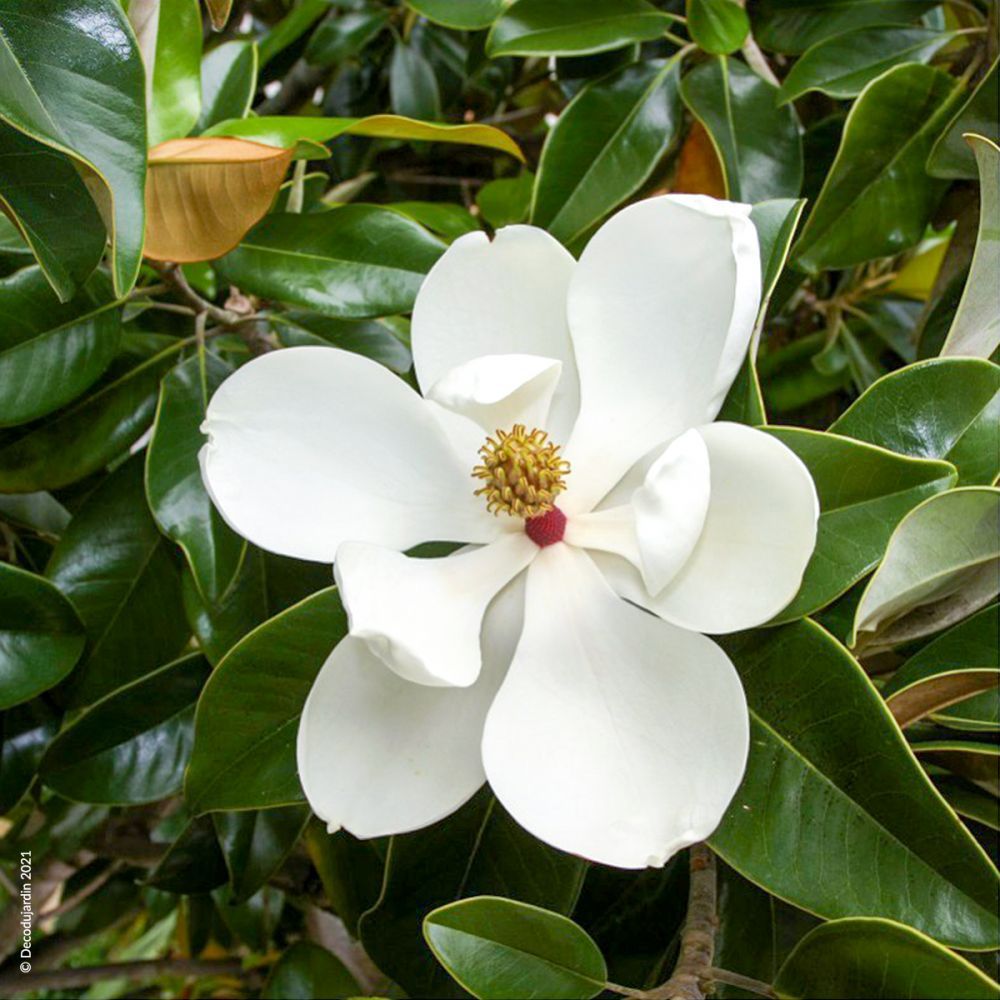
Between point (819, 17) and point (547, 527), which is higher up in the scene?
point (819, 17)

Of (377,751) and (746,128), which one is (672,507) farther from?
(746,128)

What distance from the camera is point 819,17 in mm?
893

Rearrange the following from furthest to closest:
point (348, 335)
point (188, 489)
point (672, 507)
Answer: point (348, 335) < point (188, 489) < point (672, 507)

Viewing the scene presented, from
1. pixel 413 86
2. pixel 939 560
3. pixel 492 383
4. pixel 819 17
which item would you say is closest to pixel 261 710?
pixel 492 383

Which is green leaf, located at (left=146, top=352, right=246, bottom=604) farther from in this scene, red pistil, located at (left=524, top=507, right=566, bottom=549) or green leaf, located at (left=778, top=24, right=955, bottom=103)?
green leaf, located at (left=778, top=24, right=955, bottom=103)

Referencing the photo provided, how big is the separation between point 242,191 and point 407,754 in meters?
0.31

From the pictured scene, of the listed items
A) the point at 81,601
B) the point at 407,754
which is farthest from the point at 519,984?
the point at 81,601

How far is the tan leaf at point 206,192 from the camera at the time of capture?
1.92 feet

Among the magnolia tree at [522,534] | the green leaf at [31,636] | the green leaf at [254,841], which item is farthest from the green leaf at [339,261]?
the green leaf at [254,841]

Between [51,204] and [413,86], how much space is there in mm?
729

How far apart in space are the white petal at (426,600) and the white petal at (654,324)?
49mm

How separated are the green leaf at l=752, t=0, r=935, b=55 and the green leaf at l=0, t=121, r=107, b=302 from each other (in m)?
0.59

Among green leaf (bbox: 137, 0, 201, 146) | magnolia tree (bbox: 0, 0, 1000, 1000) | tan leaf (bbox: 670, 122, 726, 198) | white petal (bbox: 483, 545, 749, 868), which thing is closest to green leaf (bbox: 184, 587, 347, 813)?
magnolia tree (bbox: 0, 0, 1000, 1000)

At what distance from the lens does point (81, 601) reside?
72 centimetres
